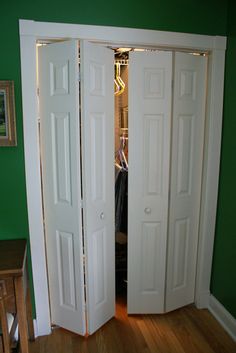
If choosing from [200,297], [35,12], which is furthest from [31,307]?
[35,12]

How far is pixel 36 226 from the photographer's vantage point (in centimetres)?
192

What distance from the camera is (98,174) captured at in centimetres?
192

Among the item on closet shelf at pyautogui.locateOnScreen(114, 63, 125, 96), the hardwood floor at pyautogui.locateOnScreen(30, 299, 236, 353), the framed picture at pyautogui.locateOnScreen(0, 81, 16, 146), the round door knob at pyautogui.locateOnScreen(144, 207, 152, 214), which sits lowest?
the hardwood floor at pyautogui.locateOnScreen(30, 299, 236, 353)

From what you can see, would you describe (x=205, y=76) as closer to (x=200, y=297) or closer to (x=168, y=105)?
(x=168, y=105)

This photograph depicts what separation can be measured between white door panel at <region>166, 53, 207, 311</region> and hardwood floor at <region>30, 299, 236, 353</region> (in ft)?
0.55

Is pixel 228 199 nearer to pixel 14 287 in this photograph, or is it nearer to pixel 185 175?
pixel 185 175

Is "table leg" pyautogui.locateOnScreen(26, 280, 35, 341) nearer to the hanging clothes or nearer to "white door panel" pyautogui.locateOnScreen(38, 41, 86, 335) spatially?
"white door panel" pyautogui.locateOnScreen(38, 41, 86, 335)

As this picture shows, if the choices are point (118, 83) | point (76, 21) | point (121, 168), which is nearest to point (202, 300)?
point (121, 168)

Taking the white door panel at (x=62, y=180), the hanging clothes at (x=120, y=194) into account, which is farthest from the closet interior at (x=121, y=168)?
the white door panel at (x=62, y=180)

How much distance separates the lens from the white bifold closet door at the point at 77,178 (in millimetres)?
1758

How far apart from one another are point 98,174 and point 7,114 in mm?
700

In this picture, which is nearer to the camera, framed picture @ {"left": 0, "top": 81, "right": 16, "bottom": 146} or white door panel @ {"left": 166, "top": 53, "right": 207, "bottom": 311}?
framed picture @ {"left": 0, "top": 81, "right": 16, "bottom": 146}

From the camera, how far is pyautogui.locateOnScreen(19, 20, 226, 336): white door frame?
174 centimetres

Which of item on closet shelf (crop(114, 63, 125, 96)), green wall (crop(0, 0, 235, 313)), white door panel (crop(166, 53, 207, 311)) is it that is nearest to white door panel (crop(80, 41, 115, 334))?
green wall (crop(0, 0, 235, 313))
